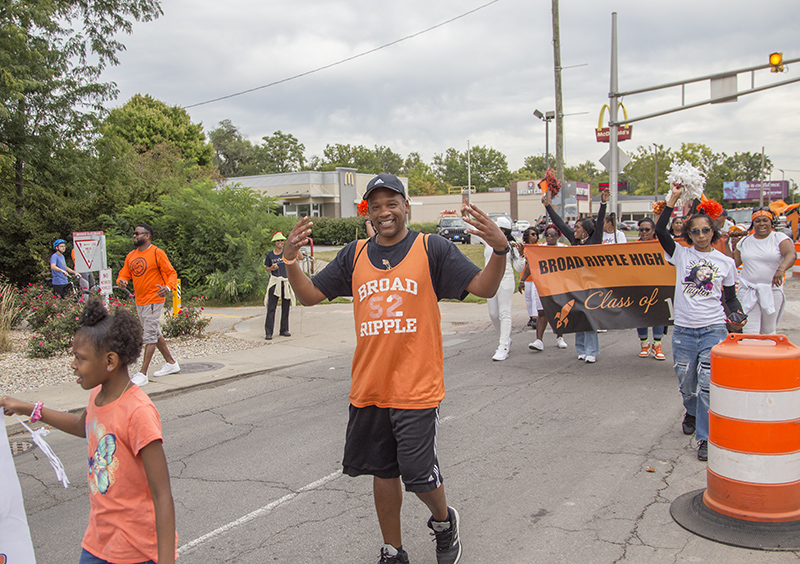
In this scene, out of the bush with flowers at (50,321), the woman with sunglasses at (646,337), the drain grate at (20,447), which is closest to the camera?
the drain grate at (20,447)

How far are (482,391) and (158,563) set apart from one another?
5.65m

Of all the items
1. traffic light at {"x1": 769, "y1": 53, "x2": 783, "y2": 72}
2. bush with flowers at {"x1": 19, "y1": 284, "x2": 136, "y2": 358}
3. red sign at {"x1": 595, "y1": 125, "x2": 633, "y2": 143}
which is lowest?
bush with flowers at {"x1": 19, "y1": 284, "x2": 136, "y2": 358}

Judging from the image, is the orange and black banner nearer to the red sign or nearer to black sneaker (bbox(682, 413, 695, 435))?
black sneaker (bbox(682, 413, 695, 435))

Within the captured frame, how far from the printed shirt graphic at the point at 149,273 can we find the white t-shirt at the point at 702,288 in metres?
5.93

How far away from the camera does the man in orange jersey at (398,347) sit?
126 inches

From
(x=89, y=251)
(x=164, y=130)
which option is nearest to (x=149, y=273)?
(x=89, y=251)

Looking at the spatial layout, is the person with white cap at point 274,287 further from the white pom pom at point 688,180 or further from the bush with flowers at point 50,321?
the white pom pom at point 688,180

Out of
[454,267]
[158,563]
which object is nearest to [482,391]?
[454,267]

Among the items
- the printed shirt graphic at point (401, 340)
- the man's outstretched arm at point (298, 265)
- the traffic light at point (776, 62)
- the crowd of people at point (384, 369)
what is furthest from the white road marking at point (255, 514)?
the traffic light at point (776, 62)

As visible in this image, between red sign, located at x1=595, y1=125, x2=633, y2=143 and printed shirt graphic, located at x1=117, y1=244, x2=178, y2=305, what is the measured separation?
16.7 metres

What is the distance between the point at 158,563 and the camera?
2297 mm

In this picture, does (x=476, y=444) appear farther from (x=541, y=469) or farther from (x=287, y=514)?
(x=287, y=514)

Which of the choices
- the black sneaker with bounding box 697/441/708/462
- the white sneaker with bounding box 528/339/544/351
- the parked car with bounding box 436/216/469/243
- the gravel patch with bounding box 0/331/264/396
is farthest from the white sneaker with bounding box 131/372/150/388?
the parked car with bounding box 436/216/469/243

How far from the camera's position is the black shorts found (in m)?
3.19
